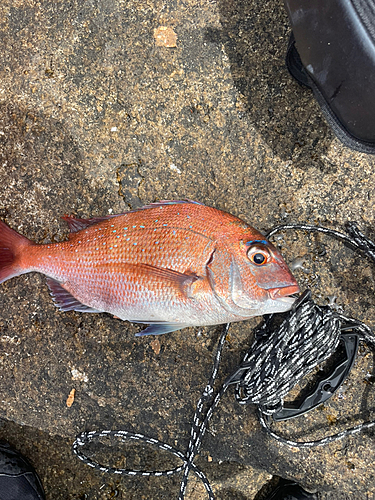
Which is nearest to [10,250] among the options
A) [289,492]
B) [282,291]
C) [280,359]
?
[282,291]

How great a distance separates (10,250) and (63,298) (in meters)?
0.42

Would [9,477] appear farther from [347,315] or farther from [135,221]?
[347,315]

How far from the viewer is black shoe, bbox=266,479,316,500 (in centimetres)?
242

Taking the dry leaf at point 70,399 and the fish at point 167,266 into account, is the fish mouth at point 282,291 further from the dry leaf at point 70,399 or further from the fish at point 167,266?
the dry leaf at point 70,399

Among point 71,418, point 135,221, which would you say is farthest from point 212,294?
point 71,418

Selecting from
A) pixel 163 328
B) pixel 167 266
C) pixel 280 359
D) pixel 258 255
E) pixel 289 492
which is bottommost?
pixel 289 492

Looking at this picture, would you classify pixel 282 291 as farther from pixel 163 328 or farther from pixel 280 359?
pixel 163 328

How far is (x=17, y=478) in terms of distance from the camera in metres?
2.68

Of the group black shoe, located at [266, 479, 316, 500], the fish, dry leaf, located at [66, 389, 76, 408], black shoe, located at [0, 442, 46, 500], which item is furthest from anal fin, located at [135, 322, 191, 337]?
black shoe, located at [0, 442, 46, 500]

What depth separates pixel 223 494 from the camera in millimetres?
2564

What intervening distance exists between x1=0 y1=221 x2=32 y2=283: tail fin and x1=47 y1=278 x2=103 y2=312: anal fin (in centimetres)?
19

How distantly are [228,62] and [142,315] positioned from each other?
1669mm

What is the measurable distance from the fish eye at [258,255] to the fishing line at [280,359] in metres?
0.48

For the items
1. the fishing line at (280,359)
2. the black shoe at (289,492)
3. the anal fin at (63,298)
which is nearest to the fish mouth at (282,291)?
the fishing line at (280,359)
